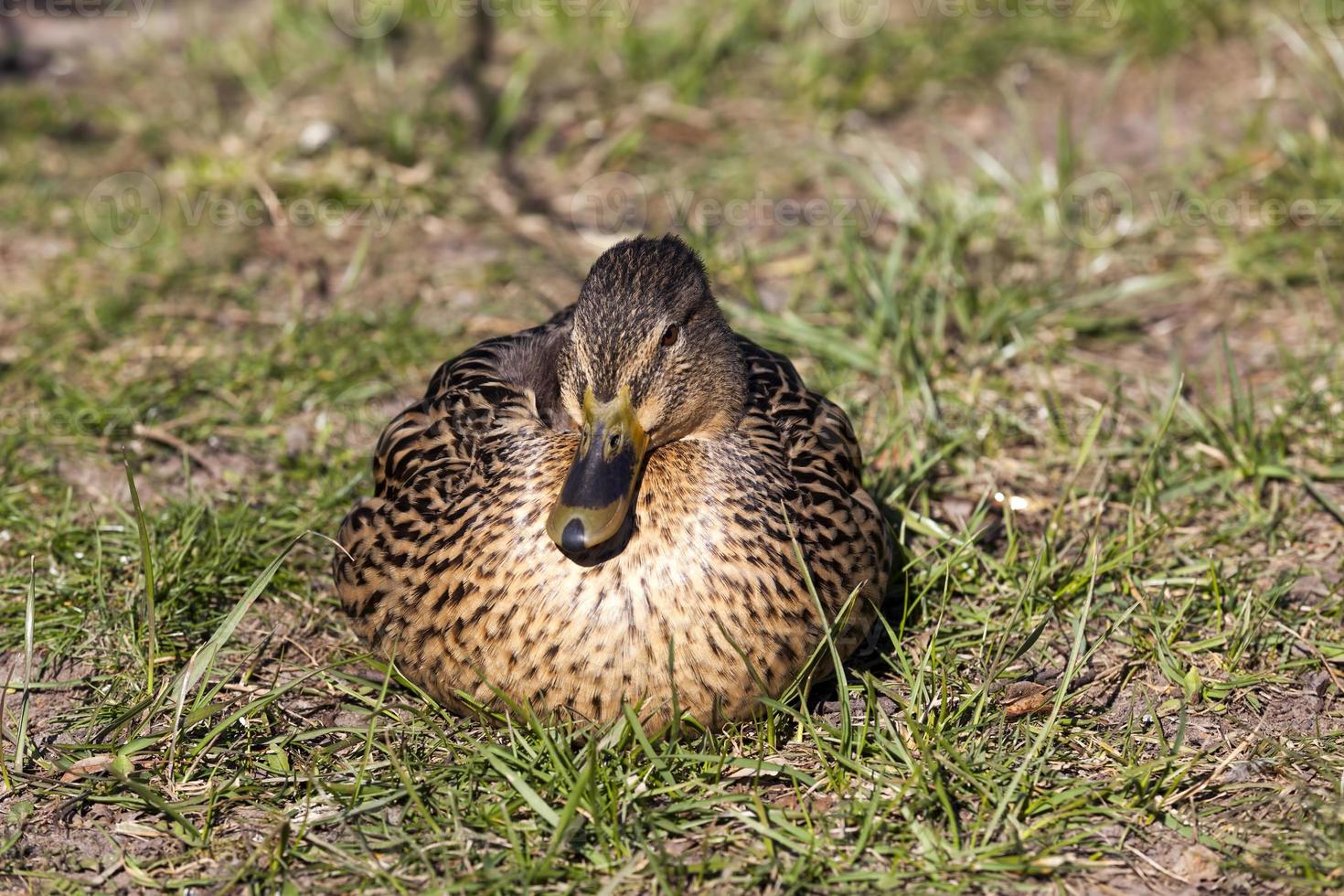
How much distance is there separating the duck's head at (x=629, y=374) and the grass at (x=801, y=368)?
20.4 inches

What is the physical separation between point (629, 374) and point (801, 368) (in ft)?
6.58

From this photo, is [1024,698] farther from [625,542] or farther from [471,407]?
[471,407]

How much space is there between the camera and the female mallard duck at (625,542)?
3055 mm

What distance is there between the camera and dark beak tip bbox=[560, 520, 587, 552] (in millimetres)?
2936

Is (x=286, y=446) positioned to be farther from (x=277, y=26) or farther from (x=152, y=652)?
(x=277, y=26)

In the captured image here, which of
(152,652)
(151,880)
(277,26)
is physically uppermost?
(277,26)

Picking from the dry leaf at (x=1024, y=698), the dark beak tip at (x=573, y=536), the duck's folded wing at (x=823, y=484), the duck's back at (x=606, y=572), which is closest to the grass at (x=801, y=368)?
the dry leaf at (x=1024, y=698)

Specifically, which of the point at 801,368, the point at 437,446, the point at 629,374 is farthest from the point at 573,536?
the point at 801,368

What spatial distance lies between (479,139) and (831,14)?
6.44ft

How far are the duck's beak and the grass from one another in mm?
450

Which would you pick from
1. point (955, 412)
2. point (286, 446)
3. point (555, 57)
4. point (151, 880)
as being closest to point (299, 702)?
point (151, 880)

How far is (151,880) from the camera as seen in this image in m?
2.91

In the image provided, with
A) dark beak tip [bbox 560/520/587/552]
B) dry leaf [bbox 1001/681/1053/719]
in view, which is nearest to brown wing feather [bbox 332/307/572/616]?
dark beak tip [bbox 560/520/587/552]

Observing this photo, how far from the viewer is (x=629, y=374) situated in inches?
122
